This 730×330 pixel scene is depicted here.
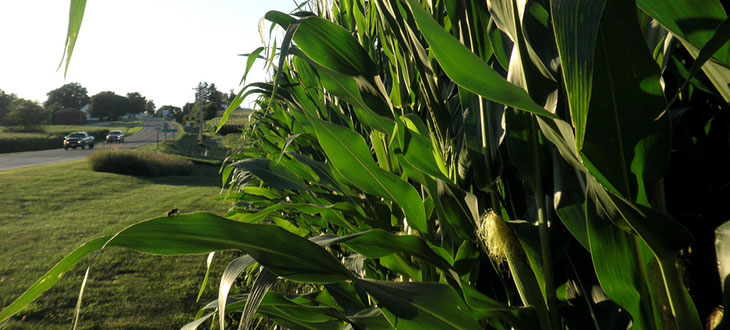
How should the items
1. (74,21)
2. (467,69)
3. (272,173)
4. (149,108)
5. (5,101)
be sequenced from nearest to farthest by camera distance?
(74,21) < (467,69) < (272,173) < (5,101) < (149,108)

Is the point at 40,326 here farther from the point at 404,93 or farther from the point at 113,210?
the point at 113,210

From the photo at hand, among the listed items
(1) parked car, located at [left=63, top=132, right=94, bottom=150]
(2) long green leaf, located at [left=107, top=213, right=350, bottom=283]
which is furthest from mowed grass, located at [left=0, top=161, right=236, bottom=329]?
(1) parked car, located at [left=63, top=132, right=94, bottom=150]

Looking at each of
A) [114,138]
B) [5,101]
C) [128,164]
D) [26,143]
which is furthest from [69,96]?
[128,164]

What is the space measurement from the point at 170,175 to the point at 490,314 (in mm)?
15079

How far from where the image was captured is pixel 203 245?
0.42 m

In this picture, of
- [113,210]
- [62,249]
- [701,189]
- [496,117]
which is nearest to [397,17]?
[496,117]

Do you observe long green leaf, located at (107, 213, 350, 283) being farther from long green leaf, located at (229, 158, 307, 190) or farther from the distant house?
the distant house

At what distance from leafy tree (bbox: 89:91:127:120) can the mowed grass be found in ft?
162

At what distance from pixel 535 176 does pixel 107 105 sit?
6022 centimetres

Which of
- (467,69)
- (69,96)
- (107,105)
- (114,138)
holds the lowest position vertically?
(114,138)

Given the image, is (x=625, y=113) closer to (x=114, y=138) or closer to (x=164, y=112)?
(x=114, y=138)

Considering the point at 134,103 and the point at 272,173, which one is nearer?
the point at 272,173

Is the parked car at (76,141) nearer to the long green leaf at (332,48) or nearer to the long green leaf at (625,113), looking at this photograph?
the long green leaf at (332,48)

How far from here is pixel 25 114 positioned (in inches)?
1372
